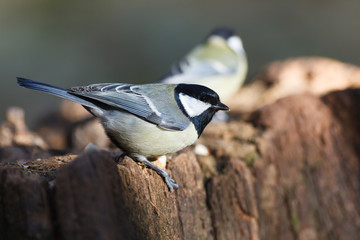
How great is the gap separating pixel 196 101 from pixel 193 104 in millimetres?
24

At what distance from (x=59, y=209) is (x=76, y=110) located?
349cm

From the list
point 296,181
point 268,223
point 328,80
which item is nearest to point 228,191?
point 268,223

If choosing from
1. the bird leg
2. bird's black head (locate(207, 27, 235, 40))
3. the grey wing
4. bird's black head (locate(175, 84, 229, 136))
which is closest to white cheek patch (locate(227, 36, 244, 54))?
bird's black head (locate(207, 27, 235, 40))

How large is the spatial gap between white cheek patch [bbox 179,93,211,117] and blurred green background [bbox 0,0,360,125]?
4.60m

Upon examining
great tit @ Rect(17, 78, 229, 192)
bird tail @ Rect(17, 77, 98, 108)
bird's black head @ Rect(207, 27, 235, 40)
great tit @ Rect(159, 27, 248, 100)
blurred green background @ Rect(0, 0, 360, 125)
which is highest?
blurred green background @ Rect(0, 0, 360, 125)

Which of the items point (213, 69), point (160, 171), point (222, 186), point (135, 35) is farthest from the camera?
point (135, 35)

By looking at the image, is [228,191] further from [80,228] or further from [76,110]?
[76,110]

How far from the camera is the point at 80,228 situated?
4.62 ft

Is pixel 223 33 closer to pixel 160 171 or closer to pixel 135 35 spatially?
pixel 160 171

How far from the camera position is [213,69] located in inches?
154

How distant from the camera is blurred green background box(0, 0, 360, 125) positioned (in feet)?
23.0

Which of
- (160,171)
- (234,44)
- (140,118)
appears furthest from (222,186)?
(234,44)

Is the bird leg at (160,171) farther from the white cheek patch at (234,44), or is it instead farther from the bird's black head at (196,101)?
the white cheek patch at (234,44)

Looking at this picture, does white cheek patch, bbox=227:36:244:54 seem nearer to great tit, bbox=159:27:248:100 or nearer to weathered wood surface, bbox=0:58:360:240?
great tit, bbox=159:27:248:100
